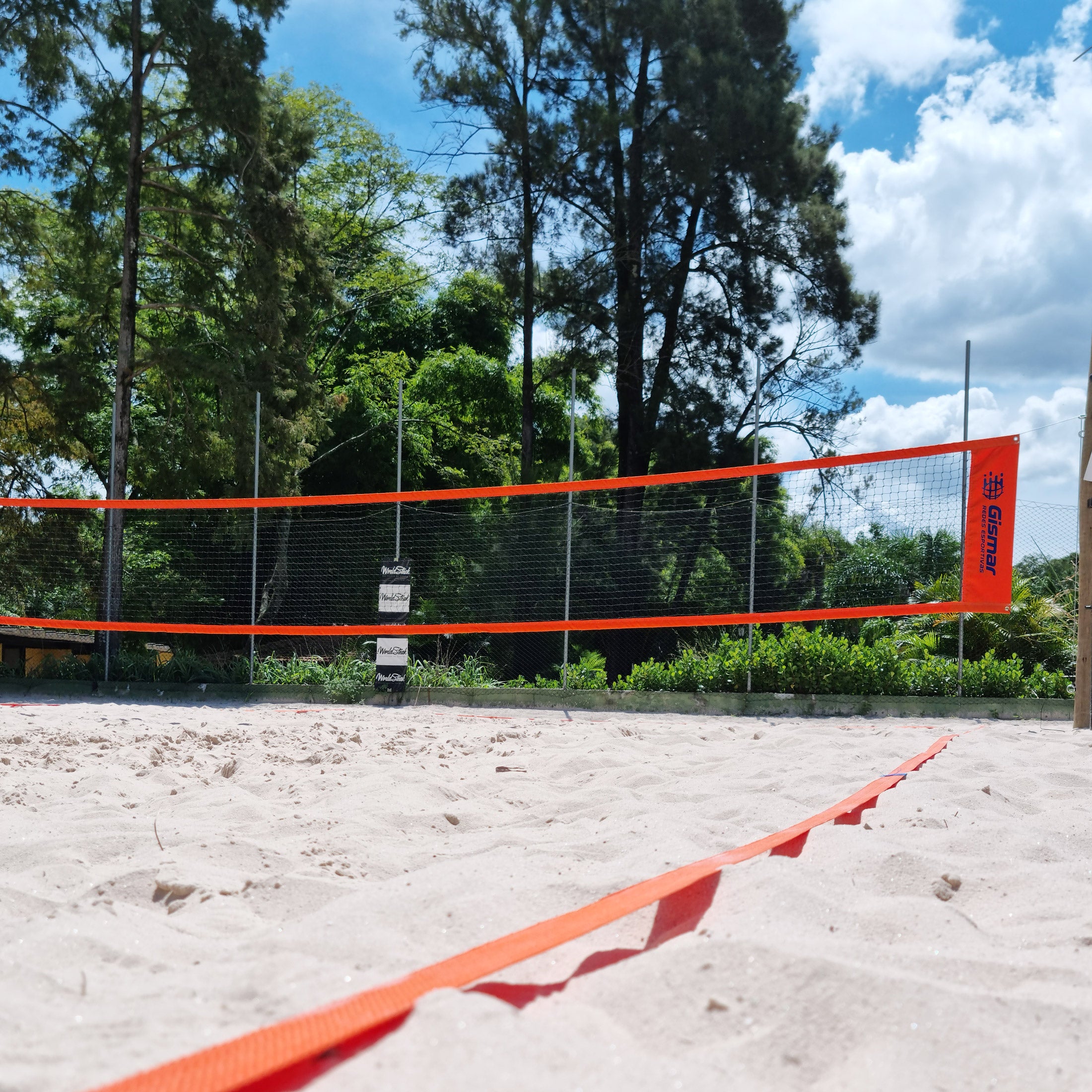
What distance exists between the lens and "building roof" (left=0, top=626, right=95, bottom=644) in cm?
1015

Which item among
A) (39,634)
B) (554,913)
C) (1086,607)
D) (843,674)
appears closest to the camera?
(554,913)

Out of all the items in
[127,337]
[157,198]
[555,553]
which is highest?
[157,198]

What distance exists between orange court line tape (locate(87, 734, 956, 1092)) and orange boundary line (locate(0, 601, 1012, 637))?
4193 millimetres

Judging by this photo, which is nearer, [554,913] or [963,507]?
[554,913]

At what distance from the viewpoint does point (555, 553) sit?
8.49 m

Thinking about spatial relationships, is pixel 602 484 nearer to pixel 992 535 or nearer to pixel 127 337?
pixel 992 535

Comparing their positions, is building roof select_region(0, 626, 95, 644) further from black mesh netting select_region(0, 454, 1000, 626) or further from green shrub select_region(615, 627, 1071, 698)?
green shrub select_region(615, 627, 1071, 698)

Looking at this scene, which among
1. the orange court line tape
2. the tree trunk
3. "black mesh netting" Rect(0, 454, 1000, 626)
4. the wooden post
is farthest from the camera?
the tree trunk

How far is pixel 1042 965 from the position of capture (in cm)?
146

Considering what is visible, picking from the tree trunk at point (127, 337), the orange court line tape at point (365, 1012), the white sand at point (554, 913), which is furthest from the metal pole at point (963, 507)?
the tree trunk at point (127, 337)

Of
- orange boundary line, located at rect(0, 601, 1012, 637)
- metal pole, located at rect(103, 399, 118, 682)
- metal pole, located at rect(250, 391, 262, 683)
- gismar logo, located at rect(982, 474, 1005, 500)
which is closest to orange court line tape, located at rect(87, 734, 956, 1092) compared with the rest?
Answer: orange boundary line, located at rect(0, 601, 1012, 637)

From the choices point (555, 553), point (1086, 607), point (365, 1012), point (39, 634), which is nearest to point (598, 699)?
point (555, 553)

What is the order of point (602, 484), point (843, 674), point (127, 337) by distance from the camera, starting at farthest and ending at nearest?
point (127, 337)
point (843, 674)
point (602, 484)

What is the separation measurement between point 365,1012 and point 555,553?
7408mm
